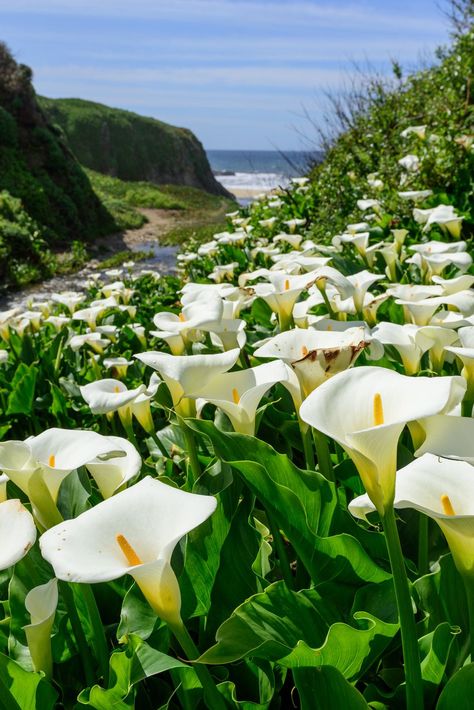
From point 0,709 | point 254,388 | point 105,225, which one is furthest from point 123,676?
point 105,225

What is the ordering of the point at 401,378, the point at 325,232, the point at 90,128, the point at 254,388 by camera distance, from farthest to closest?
1. the point at 90,128
2. the point at 325,232
3. the point at 254,388
4. the point at 401,378

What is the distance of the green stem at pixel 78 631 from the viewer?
0.99m

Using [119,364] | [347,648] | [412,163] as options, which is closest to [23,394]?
[119,364]

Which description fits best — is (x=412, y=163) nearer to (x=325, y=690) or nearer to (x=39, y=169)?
(x=325, y=690)

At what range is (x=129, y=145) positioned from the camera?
39.9 meters

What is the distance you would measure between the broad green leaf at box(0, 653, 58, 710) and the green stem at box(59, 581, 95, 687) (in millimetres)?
134

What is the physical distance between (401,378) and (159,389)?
0.87m

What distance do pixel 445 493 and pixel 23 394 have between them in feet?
6.56

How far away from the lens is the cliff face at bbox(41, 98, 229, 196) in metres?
37.5

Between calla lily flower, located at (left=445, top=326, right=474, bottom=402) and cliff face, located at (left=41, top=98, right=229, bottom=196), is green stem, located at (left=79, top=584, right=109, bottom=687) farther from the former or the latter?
cliff face, located at (left=41, top=98, right=229, bottom=196)

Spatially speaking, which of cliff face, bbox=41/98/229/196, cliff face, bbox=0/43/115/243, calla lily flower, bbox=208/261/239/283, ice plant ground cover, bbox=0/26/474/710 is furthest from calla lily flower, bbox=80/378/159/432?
cliff face, bbox=41/98/229/196

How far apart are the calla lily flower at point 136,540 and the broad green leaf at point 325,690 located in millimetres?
169

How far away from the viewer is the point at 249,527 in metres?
1.04

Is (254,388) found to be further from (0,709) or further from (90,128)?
(90,128)
